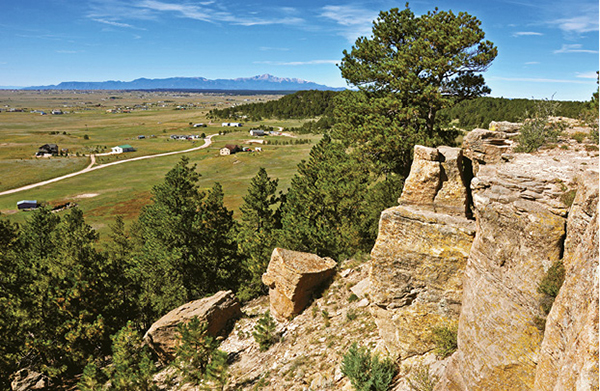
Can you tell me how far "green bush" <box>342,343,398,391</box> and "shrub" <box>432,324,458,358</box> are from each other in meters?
1.90

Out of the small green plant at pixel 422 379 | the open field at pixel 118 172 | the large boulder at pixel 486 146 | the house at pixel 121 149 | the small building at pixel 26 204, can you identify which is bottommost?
the small building at pixel 26 204

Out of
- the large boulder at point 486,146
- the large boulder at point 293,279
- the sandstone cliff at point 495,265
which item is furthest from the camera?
the large boulder at point 293,279

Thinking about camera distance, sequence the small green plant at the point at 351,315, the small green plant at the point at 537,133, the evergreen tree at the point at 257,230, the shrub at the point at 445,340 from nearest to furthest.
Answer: the shrub at the point at 445,340
the small green plant at the point at 537,133
the small green plant at the point at 351,315
the evergreen tree at the point at 257,230

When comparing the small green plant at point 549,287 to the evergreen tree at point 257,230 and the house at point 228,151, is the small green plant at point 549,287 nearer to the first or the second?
the evergreen tree at point 257,230

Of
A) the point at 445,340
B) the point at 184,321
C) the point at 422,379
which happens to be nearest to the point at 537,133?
the point at 445,340

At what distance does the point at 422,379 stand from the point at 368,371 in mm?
2090

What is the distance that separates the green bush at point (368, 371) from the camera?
39.6ft

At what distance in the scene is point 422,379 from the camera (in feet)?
38.0

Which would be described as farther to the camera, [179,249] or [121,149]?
[121,149]

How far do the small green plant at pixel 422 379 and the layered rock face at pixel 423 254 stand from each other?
827mm

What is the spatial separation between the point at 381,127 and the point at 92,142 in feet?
604

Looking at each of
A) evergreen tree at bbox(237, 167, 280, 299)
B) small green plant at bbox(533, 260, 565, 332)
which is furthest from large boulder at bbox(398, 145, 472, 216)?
evergreen tree at bbox(237, 167, 280, 299)

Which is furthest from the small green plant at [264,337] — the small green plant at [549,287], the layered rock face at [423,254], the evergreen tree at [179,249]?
the small green plant at [549,287]

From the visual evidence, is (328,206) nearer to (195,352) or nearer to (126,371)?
(195,352)
